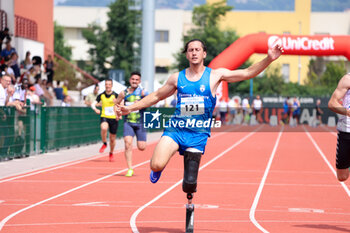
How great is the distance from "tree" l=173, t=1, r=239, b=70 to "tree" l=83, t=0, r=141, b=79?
199 inches

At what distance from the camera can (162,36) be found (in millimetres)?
78375

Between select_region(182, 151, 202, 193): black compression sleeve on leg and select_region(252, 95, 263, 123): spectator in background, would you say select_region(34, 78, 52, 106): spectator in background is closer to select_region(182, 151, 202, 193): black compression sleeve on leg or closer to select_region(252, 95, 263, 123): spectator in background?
select_region(182, 151, 202, 193): black compression sleeve on leg

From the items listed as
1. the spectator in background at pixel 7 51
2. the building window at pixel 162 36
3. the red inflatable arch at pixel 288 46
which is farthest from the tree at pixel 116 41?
the spectator in background at pixel 7 51

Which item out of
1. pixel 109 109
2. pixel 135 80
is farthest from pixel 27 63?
pixel 135 80

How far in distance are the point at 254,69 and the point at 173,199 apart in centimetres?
415

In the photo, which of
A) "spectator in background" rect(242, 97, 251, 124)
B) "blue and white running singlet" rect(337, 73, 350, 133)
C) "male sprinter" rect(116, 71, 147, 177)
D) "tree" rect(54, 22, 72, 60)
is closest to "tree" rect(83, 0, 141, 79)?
"tree" rect(54, 22, 72, 60)

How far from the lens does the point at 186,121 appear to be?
7957 millimetres

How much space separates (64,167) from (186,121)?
9.68 metres

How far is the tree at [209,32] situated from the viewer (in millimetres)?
66312

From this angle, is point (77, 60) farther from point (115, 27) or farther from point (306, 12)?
point (306, 12)

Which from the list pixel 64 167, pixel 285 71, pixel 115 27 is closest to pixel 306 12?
pixel 285 71

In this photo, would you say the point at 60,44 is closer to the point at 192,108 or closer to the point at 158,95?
the point at 158,95

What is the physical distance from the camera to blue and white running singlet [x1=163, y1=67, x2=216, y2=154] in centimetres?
790

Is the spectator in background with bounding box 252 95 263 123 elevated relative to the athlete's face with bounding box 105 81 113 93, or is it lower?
lower
